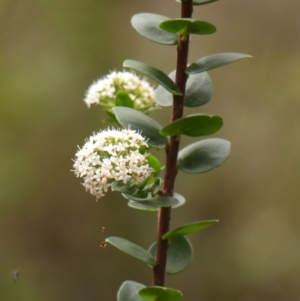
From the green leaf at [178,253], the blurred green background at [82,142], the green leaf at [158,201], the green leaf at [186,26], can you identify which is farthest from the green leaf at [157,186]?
the blurred green background at [82,142]

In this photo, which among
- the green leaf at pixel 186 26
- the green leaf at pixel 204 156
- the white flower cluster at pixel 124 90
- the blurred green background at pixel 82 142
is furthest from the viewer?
the blurred green background at pixel 82 142

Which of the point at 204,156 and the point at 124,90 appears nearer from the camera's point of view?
the point at 204,156

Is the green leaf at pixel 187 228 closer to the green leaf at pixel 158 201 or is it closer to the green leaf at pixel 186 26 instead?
the green leaf at pixel 158 201

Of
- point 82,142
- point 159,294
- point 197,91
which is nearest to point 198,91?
point 197,91

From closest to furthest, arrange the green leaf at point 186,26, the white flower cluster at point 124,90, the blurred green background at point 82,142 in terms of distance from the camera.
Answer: the green leaf at point 186,26
the white flower cluster at point 124,90
the blurred green background at point 82,142

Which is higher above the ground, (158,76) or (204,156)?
(158,76)

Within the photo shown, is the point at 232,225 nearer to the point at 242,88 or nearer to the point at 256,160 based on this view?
the point at 256,160

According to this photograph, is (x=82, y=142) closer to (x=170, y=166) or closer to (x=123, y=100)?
(x=123, y=100)

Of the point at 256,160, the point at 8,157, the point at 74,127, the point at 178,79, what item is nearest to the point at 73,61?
the point at 74,127
